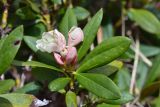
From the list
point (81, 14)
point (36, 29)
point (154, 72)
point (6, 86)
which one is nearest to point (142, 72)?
point (154, 72)

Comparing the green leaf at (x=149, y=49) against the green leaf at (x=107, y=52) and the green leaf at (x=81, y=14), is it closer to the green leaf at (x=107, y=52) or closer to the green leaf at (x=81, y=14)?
the green leaf at (x=81, y=14)

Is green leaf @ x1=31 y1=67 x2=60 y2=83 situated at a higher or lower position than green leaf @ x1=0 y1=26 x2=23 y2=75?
lower

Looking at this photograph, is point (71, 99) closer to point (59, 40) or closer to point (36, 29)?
point (59, 40)

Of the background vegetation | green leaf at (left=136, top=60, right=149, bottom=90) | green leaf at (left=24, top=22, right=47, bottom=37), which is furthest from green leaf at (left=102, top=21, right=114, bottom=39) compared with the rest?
green leaf at (left=24, top=22, right=47, bottom=37)

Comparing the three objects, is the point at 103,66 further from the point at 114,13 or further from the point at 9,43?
the point at 114,13

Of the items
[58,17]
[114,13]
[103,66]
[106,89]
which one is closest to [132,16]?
[114,13]

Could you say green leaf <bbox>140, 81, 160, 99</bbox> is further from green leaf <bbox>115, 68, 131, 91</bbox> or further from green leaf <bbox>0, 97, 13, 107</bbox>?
green leaf <bbox>0, 97, 13, 107</bbox>
